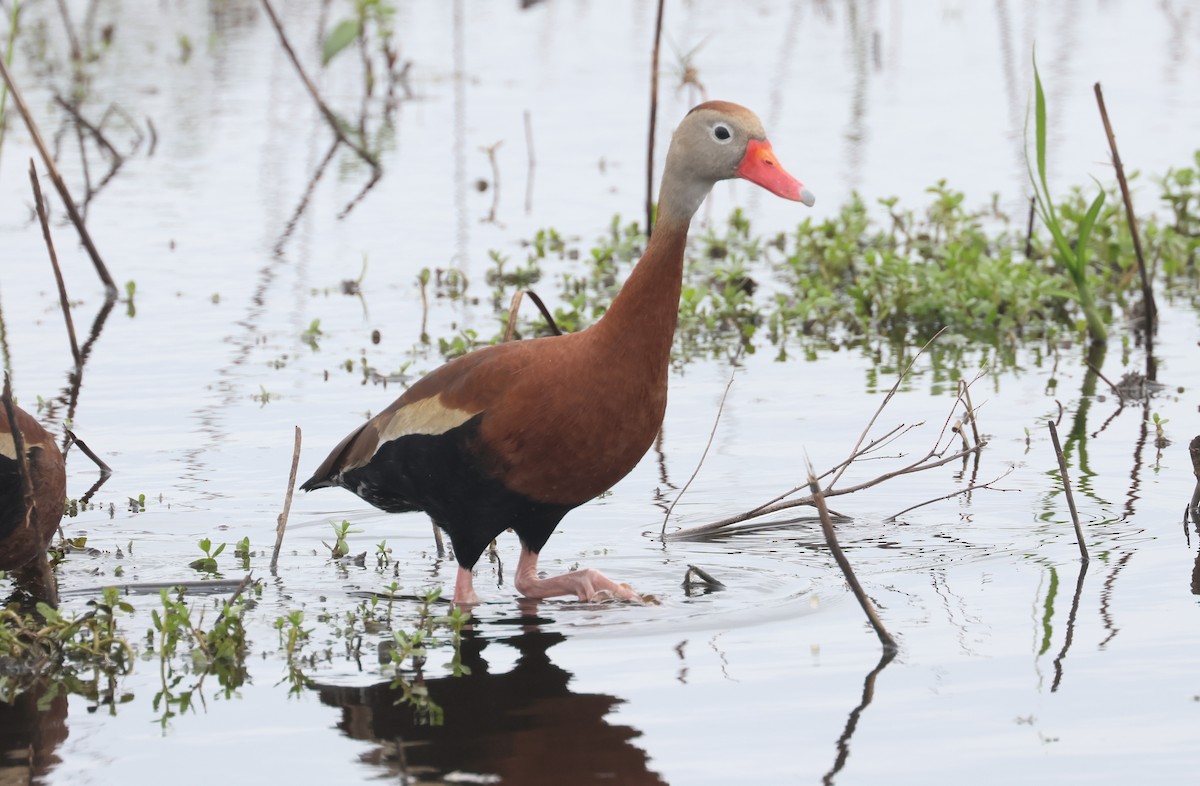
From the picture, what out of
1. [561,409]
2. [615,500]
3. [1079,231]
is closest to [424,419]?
[561,409]

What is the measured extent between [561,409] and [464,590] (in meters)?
0.77

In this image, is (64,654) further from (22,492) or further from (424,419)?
(424,419)

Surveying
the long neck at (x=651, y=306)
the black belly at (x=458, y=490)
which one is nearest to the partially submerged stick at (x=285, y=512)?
the black belly at (x=458, y=490)

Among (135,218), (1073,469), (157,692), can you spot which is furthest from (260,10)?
(157,692)

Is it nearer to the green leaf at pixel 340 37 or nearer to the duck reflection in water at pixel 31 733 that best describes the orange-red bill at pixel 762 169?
the duck reflection in water at pixel 31 733

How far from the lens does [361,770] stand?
4367 mm

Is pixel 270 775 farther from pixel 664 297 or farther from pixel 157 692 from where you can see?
pixel 664 297

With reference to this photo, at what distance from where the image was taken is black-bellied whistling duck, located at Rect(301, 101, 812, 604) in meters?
5.24

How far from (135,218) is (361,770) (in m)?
8.21

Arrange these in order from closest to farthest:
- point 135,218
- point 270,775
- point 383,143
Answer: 1. point 270,775
2. point 135,218
3. point 383,143

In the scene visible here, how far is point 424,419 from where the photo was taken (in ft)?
18.2

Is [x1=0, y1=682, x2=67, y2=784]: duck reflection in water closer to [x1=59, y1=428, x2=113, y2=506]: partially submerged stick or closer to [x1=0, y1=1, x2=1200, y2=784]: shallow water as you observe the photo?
Answer: [x1=0, y1=1, x2=1200, y2=784]: shallow water

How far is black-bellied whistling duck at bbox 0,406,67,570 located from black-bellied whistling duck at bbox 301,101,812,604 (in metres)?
A: 0.95

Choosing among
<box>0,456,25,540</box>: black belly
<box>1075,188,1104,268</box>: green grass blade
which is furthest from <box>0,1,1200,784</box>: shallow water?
<box>1075,188,1104,268</box>: green grass blade
